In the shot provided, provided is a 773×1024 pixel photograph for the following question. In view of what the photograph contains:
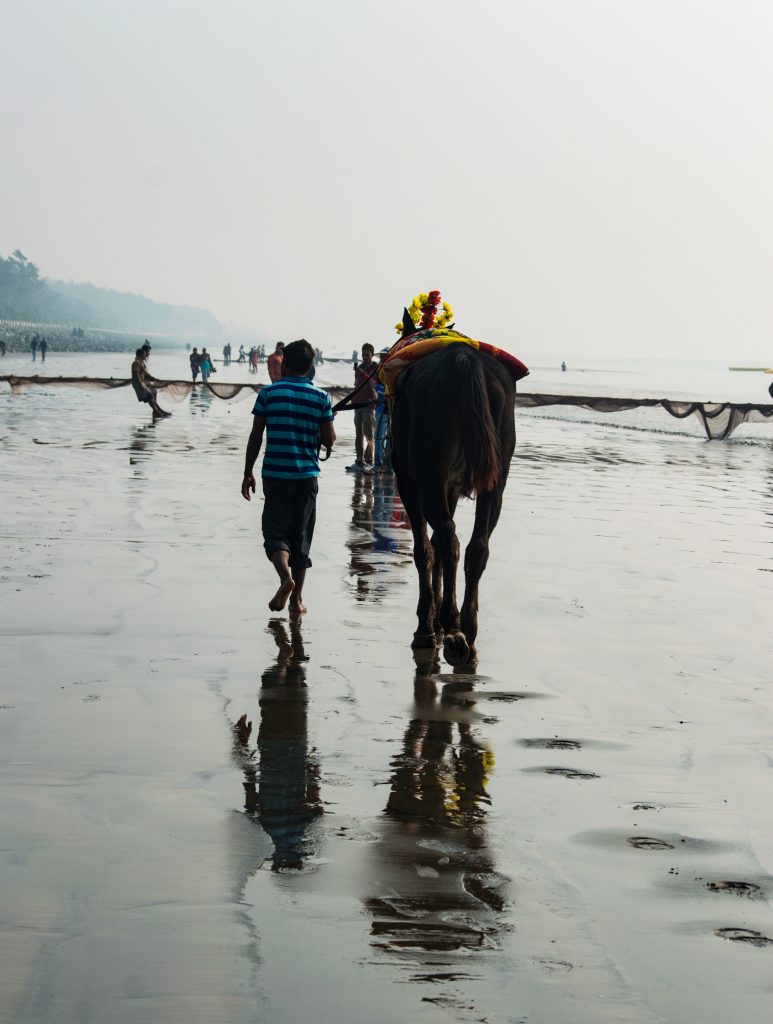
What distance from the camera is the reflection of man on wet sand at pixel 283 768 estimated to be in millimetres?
3986

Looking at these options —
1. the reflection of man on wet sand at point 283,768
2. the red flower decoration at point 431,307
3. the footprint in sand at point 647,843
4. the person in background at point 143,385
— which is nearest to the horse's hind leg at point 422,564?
the reflection of man on wet sand at point 283,768

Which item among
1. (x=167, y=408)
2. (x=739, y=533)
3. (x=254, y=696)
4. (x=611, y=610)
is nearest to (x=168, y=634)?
(x=254, y=696)

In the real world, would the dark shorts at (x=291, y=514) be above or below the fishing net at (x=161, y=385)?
below

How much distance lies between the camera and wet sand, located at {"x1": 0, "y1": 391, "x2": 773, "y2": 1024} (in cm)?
304

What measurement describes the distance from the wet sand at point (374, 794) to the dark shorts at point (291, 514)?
1.36 ft

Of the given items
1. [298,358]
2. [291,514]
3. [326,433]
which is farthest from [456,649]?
[298,358]

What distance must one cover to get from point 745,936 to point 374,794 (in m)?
1.49

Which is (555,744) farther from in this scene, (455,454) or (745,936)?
(455,454)

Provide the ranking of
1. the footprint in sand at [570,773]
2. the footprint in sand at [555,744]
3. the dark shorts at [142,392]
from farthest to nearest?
the dark shorts at [142,392]
the footprint in sand at [555,744]
the footprint in sand at [570,773]

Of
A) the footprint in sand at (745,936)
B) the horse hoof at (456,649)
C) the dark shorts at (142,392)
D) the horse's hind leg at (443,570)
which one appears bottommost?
the footprint in sand at (745,936)

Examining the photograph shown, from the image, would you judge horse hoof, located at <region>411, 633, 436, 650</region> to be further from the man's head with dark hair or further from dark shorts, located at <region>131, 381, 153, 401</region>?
dark shorts, located at <region>131, 381, 153, 401</region>

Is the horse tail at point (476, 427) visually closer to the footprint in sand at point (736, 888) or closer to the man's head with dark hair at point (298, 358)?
the man's head with dark hair at point (298, 358)

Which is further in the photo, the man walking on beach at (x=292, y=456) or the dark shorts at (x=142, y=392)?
the dark shorts at (x=142, y=392)

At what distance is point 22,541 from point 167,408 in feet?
85.9
